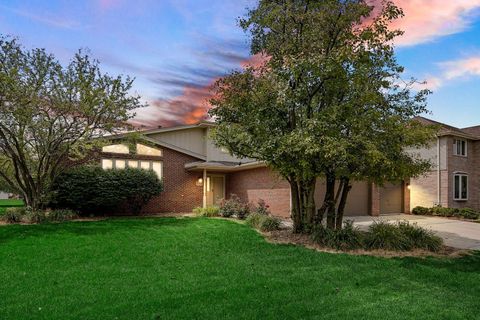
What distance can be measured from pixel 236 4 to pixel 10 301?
32.0 feet

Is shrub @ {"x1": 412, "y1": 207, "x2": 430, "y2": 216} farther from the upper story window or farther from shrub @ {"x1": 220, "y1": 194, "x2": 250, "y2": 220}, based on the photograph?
shrub @ {"x1": 220, "y1": 194, "x2": 250, "y2": 220}

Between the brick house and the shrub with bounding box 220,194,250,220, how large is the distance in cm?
215

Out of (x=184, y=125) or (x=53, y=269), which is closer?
(x=53, y=269)

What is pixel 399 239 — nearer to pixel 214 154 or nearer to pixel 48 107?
pixel 48 107

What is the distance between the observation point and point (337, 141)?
8453mm

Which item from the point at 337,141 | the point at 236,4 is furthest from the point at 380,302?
the point at 236,4

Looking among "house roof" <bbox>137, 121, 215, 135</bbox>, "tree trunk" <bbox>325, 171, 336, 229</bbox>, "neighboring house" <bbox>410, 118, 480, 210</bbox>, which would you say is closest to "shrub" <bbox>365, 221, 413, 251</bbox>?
"tree trunk" <bbox>325, 171, 336, 229</bbox>

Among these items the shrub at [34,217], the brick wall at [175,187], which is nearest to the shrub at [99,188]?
the shrub at [34,217]

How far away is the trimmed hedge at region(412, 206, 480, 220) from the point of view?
18678 mm

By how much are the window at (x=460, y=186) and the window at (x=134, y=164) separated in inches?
692

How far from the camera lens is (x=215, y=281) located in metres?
6.18

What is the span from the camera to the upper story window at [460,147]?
2172 centimetres

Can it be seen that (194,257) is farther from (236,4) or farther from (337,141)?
(236,4)

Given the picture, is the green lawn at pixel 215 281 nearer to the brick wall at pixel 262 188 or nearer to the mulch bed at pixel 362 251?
the mulch bed at pixel 362 251
